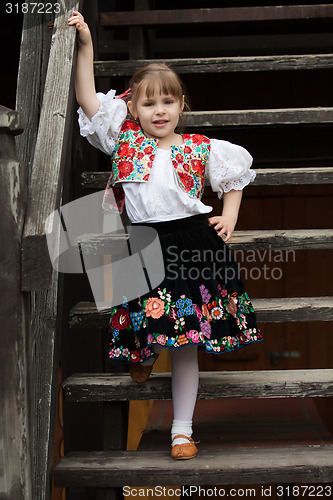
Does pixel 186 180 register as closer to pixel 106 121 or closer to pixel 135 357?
pixel 106 121

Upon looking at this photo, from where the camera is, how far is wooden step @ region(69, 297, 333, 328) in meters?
2.11

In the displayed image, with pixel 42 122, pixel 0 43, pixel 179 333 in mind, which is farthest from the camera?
pixel 0 43

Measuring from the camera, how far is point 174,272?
1.87 meters

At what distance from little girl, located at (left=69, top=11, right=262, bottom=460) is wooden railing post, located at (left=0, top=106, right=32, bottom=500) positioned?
1.73 feet

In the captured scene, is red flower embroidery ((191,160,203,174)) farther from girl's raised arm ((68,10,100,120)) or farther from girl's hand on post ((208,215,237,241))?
girl's raised arm ((68,10,100,120))

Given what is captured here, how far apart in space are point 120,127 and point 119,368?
933 mm

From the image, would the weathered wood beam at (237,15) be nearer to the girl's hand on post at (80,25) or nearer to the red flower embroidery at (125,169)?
the girl's hand on post at (80,25)

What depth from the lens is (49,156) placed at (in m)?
1.52

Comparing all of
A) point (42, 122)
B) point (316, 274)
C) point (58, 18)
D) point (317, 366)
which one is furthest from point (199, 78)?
point (42, 122)

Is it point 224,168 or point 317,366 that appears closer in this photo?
point 224,168

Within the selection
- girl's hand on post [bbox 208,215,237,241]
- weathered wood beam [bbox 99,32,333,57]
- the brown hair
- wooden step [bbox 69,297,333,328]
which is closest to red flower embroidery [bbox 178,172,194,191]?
girl's hand on post [bbox 208,215,237,241]

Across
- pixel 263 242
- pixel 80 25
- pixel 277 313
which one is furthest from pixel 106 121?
pixel 277 313

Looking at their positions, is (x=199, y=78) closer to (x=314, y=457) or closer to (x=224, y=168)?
(x=224, y=168)

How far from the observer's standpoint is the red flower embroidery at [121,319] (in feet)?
6.28
